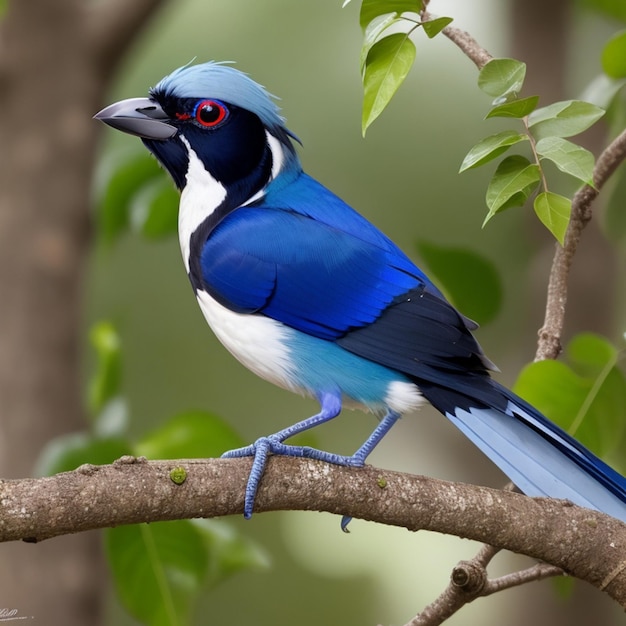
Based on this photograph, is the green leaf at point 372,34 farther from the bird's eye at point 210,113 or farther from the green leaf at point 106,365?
the green leaf at point 106,365

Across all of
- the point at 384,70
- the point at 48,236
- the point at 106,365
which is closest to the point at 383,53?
the point at 384,70

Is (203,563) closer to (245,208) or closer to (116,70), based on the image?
(245,208)

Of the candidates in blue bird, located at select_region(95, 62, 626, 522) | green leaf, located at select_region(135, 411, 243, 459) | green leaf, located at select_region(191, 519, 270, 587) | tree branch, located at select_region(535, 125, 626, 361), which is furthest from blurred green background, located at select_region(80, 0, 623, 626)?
blue bird, located at select_region(95, 62, 626, 522)

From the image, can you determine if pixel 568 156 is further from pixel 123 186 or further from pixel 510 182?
pixel 123 186

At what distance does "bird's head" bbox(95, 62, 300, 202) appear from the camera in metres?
1.83

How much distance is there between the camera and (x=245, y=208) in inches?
72.4

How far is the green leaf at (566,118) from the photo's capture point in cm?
145

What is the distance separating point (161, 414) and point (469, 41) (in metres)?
2.73

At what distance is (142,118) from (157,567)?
92cm

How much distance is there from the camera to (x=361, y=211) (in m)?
3.96

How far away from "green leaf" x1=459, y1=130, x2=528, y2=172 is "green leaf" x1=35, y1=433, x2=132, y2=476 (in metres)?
1.14

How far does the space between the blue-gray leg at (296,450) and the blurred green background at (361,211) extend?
83.7 inches

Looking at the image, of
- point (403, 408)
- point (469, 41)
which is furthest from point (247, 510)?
point (469, 41)

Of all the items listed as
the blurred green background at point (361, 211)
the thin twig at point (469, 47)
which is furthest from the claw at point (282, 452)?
the blurred green background at point (361, 211)
